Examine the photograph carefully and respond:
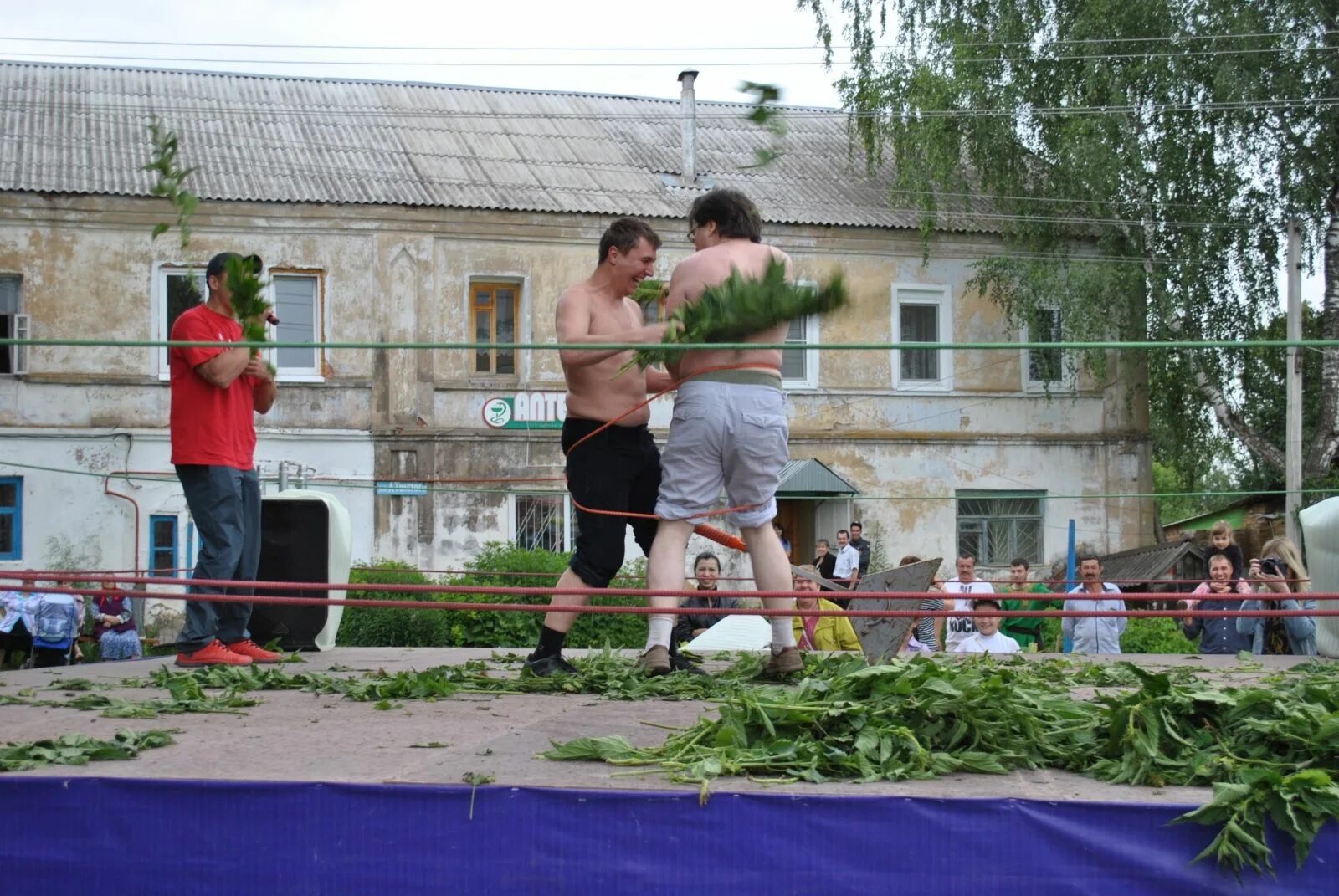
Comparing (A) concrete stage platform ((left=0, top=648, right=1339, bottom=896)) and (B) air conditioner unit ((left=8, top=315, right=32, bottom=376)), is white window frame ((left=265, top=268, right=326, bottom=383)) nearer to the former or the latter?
(B) air conditioner unit ((left=8, top=315, right=32, bottom=376))

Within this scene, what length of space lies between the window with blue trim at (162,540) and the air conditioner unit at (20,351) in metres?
2.97

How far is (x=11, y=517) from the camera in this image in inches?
891

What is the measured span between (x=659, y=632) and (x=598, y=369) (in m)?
1.04

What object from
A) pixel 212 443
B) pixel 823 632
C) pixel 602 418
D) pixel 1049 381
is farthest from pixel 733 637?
pixel 1049 381

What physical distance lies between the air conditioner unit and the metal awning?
1189cm

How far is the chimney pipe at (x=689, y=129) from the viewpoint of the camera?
26406mm

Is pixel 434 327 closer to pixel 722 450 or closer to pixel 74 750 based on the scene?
pixel 722 450

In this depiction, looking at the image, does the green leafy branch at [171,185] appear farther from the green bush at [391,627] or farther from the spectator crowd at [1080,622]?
the green bush at [391,627]

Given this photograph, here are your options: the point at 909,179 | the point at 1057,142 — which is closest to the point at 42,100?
the point at 909,179

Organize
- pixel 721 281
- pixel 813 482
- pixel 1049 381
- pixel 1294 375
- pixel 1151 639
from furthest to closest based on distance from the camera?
pixel 1049 381 < pixel 813 482 < pixel 1294 375 < pixel 1151 639 < pixel 721 281

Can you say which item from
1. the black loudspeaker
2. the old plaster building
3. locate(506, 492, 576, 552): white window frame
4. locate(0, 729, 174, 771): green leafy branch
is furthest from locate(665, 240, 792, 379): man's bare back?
locate(506, 492, 576, 552): white window frame

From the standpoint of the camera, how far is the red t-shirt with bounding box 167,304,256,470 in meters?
6.16

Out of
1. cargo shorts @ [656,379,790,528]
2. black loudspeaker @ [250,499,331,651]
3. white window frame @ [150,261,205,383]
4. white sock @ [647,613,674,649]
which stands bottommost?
white sock @ [647,613,674,649]

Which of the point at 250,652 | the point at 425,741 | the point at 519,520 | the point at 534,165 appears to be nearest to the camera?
the point at 425,741
